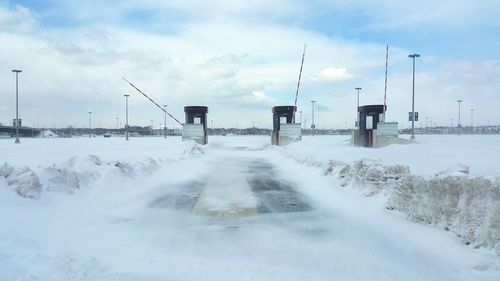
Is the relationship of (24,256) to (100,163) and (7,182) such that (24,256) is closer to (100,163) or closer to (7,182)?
(7,182)

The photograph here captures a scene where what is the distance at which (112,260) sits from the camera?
6965mm

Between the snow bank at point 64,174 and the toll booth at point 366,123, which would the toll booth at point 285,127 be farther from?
the snow bank at point 64,174

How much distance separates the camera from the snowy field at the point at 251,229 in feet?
21.9

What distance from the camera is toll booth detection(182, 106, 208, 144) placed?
47.1 meters

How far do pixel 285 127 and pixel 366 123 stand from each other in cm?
755

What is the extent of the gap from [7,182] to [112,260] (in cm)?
461

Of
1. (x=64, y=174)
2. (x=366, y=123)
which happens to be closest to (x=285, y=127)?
(x=366, y=123)

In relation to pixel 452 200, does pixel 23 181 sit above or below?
above

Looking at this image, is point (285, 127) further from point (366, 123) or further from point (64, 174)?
point (64, 174)

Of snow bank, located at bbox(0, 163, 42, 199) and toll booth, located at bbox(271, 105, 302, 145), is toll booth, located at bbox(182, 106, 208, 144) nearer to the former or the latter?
toll booth, located at bbox(271, 105, 302, 145)

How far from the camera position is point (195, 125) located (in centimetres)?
4756

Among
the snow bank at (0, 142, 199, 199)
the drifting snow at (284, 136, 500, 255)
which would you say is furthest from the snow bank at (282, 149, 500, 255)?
the snow bank at (0, 142, 199, 199)

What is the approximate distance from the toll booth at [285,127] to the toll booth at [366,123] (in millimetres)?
5515

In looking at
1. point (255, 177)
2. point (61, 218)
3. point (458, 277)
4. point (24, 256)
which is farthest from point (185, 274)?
point (255, 177)
